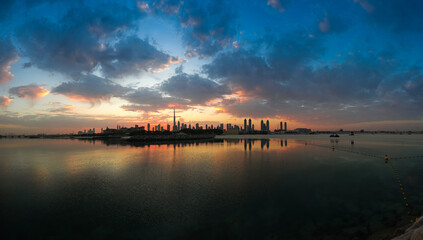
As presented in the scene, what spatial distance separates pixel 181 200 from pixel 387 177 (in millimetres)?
28209

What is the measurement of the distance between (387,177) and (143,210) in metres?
31.5

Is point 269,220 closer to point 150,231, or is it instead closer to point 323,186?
point 150,231

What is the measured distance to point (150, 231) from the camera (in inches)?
488

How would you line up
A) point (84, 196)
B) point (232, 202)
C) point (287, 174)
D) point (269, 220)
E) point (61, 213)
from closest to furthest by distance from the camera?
1. point (269, 220)
2. point (61, 213)
3. point (232, 202)
4. point (84, 196)
5. point (287, 174)

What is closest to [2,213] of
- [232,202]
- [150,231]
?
[150,231]

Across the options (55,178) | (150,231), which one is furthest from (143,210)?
(55,178)

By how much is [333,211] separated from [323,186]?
7.40 metres

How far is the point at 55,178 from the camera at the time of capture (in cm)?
2606

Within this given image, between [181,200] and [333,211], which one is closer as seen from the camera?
[333,211]

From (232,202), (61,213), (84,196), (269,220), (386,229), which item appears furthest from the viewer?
(84,196)

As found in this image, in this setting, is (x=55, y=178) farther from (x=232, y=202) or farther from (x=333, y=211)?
(x=333, y=211)

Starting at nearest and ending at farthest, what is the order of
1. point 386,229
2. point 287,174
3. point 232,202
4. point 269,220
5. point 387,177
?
point 386,229, point 269,220, point 232,202, point 387,177, point 287,174

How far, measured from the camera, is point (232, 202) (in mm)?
17094

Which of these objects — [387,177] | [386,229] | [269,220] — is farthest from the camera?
[387,177]
